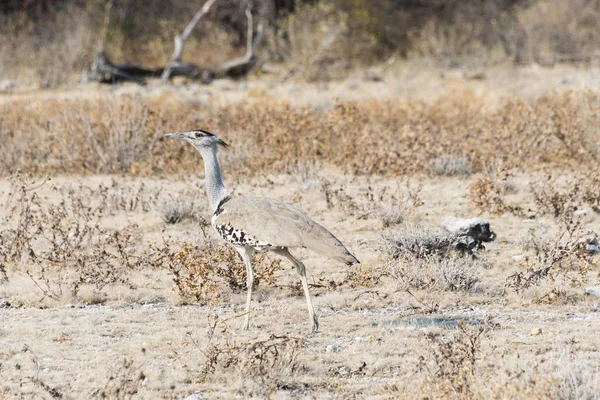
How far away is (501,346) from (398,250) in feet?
8.00

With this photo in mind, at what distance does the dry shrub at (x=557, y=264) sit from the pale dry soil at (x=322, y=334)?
0.10 m

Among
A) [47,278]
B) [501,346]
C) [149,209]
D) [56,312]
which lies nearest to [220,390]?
[501,346]

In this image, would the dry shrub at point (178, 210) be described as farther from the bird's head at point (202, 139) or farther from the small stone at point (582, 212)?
the small stone at point (582, 212)

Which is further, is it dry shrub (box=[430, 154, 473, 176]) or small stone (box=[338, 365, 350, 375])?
dry shrub (box=[430, 154, 473, 176])

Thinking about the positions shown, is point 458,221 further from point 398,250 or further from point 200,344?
point 200,344

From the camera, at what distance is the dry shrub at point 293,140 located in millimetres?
12250

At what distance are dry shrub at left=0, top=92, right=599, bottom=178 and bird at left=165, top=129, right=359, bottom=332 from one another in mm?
4878

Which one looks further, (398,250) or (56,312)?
(398,250)

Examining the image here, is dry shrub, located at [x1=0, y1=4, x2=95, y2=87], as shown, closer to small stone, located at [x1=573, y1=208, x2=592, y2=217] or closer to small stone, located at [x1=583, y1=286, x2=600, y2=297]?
Answer: small stone, located at [x1=573, y1=208, x2=592, y2=217]

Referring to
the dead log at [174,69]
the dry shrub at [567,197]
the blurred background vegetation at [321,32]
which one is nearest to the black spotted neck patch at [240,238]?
the dry shrub at [567,197]

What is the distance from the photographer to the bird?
6.41 m

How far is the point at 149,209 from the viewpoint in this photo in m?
10.7

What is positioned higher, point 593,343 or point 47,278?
point 593,343

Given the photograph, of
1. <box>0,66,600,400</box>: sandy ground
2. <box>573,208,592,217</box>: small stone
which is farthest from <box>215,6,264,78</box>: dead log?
<box>573,208,592,217</box>: small stone
